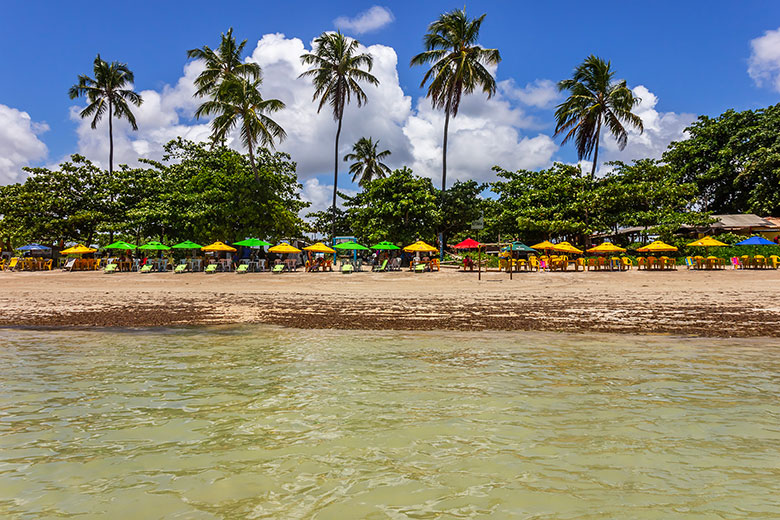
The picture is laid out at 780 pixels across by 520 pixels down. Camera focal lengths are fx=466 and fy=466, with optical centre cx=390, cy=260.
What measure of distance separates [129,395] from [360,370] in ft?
8.98

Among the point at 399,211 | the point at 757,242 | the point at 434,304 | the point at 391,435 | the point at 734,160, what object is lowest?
the point at 391,435

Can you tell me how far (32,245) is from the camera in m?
35.7

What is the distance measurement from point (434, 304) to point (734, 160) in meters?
40.7

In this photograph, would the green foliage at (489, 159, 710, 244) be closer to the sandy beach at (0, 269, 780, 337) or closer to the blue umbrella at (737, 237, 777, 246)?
the blue umbrella at (737, 237, 777, 246)

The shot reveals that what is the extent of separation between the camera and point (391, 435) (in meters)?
3.97

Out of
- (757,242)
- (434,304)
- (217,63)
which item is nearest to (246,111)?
(217,63)

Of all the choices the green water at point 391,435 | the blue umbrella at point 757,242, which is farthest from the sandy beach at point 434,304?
the blue umbrella at point 757,242

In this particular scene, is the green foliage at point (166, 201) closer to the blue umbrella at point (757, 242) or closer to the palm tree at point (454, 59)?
the palm tree at point (454, 59)

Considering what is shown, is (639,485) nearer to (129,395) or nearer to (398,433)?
(398,433)

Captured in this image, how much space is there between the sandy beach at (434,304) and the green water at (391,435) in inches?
136

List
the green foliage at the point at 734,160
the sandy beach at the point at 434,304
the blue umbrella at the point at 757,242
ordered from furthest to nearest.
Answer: the green foliage at the point at 734,160, the blue umbrella at the point at 757,242, the sandy beach at the point at 434,304

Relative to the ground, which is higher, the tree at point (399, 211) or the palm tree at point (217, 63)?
the palm tree at point (217, 63)

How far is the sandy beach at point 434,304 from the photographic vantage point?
10.6m

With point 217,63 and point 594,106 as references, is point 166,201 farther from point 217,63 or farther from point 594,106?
point 594,106
